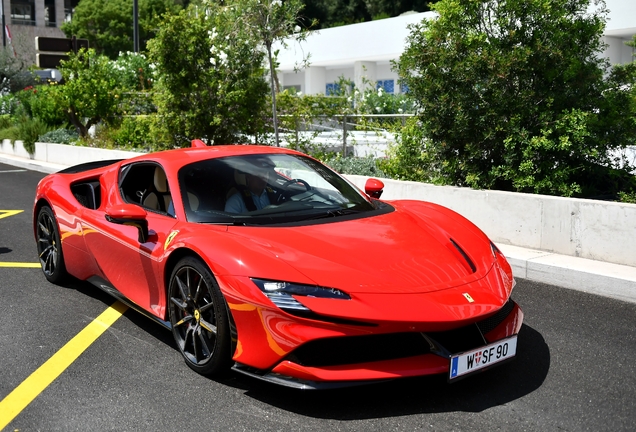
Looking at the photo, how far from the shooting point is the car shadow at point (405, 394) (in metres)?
3.83

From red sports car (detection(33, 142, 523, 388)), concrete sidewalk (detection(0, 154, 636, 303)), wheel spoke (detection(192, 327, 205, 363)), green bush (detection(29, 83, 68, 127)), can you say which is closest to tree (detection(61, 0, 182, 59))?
green bush (detection(29, 83, 68, 127))

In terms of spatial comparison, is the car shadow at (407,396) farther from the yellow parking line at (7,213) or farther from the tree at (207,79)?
the tree at (207,79)

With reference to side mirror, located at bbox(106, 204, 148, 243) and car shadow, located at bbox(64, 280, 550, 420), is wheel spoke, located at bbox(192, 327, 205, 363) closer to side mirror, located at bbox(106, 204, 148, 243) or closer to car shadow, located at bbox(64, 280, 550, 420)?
car shadow, located at bbox(64, 280, 550, 420)

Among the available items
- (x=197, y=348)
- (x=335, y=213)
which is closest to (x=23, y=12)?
(x=335, y=213)

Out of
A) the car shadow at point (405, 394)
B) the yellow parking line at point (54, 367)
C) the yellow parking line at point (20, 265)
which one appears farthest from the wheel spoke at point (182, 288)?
the yellow parking line at point (20, 265)

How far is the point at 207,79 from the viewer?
14.1m

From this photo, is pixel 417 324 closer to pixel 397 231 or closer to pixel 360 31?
pixel 397 231

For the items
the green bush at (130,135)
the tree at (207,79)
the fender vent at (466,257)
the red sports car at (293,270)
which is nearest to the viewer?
the red sports car at (293,270)

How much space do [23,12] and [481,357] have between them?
84.3 metres

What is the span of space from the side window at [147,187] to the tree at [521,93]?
13.9ft

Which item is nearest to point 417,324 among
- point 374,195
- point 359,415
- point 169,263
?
point 359,415

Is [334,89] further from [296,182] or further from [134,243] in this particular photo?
[134,243]

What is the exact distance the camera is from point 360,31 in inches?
1572

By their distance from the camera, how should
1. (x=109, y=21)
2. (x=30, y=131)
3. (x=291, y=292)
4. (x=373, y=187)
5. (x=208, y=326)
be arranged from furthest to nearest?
(x=109, y=21)
(x=30, y=131)
(x=373, y=187)
(x=208, y=326)
(x=291, y=292)
